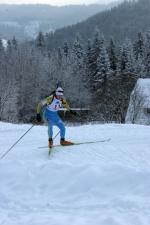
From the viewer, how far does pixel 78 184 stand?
28.4ft

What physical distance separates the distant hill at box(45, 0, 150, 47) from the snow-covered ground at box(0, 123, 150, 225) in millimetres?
110904

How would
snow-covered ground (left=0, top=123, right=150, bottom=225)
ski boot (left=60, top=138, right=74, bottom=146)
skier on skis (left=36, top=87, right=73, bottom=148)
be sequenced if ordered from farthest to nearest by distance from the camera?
ski boot (left=60, top=138, right=74, bottom=146) → skier on skis (left=36, top=87, right=73, bottom=148) → snow-covered ground (left=0, top=123, right=150, bottom=225)

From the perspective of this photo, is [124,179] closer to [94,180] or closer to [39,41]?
[94,180]

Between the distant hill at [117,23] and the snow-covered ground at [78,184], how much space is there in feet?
364

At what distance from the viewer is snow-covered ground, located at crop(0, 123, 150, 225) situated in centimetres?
720

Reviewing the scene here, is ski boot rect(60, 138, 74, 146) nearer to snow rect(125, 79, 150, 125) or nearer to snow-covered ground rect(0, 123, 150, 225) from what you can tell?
snow-covered ground rect(0, 123, 150, 225)

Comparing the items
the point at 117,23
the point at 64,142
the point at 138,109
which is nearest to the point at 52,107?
the point at 64,142

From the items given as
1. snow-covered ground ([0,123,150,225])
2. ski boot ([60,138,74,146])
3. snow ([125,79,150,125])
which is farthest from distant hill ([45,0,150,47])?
snow-covered ground ([0,123,150,225])

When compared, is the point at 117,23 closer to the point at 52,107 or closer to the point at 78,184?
the point at 52,107

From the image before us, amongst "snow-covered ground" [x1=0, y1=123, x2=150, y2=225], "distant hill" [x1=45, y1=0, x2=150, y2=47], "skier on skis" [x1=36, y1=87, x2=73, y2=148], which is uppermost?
"distant hill" [x1=45, y1=0, x2=150, y2=47]

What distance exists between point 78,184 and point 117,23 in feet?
480

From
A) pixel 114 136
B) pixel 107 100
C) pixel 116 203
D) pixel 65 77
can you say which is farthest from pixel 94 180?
pixel 65 77

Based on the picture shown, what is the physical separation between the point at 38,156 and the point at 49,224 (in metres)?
3.89

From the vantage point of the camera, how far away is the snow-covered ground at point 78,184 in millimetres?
7205
